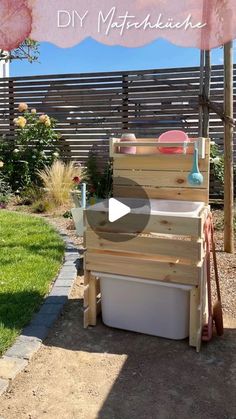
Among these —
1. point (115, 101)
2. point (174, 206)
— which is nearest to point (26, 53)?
point (115, 101)

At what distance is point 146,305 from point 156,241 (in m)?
0.39

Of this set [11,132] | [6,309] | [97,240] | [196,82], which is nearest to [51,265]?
[6,309]

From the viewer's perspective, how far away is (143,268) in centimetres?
220

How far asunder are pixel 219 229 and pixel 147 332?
7.50ft

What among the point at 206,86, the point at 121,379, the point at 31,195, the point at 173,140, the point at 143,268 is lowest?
the point at 121,379

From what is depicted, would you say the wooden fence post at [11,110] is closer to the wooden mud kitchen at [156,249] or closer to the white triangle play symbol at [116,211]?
the wooden mud kitchen at [156,249]

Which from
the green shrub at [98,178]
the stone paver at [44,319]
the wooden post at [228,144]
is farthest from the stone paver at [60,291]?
the green shrub at [98,178]

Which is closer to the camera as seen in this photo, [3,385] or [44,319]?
[3,385]

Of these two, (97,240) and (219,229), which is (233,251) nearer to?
(219,229)

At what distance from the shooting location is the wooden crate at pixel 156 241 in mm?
2102

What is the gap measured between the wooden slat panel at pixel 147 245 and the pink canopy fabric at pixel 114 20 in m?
1.85

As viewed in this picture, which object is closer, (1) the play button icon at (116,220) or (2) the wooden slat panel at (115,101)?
(1) the play button icon at (116,220)

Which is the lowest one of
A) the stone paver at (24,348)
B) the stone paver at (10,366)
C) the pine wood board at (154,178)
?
the stone paver at (10,366)

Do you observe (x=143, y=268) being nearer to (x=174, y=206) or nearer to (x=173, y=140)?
(x=174, y=206)
